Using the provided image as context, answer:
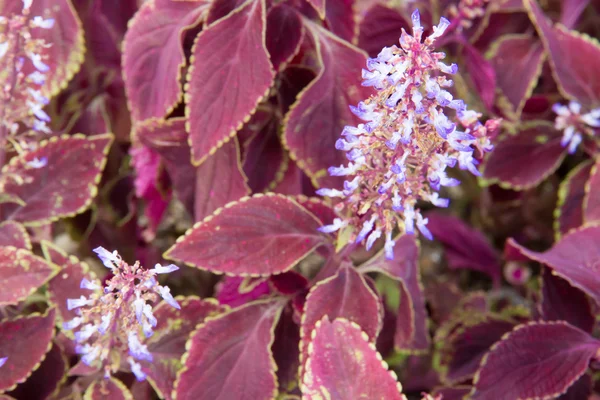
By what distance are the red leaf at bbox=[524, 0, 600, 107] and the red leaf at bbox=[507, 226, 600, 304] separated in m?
0.28

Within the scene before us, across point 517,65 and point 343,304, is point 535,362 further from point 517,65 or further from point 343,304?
point 517,65

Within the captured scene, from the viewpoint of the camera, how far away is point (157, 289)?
65 cm

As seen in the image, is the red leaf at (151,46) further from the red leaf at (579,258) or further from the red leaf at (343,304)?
the red leaf at (579,258)

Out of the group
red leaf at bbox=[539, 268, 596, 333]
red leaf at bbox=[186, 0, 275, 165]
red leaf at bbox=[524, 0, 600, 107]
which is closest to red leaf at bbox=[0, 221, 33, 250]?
→ red leaf at bbox=[186, 0, 275, 165]

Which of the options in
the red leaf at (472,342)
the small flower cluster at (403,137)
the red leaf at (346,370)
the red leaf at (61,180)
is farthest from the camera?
the red leaf at (472,342)

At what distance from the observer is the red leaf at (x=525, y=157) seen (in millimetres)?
1149

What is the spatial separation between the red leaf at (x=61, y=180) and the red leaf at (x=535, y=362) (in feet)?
1.81

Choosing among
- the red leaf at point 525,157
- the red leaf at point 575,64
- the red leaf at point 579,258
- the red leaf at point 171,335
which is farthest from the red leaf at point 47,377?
the red leaf at point 575,64

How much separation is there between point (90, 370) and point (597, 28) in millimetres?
1158

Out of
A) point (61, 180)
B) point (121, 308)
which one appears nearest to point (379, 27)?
point (61, 180)

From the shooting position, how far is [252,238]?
0.81 m

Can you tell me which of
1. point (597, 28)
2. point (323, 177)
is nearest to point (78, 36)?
point (323, 177)

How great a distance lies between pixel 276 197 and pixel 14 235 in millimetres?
319

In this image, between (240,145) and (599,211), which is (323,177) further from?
(599,211)
